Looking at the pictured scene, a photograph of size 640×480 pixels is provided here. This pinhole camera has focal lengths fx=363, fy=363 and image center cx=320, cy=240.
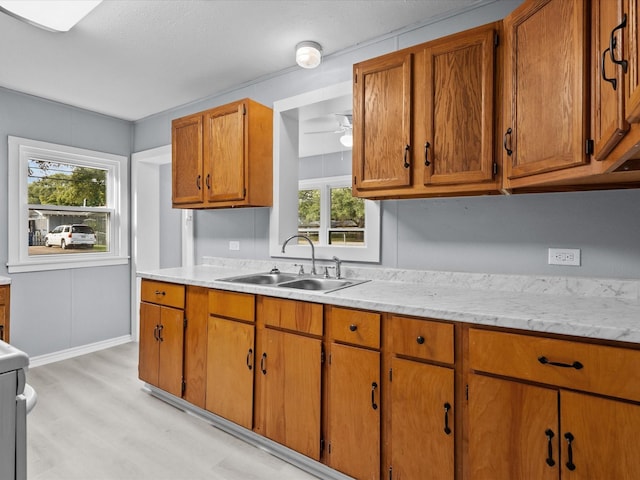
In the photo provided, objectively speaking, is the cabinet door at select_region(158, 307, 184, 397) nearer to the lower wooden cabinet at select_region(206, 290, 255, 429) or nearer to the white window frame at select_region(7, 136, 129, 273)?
the lower wooden cabinet at select_region(206, 290, 255, 429)

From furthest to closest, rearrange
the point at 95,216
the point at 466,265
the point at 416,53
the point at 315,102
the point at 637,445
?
the point at 95,216 < the point at 315,102 < the point at 466,265 < the point at 416,53 < the point at 637,445

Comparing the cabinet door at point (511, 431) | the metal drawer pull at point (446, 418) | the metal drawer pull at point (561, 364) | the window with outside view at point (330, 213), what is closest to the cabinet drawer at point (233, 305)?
the metal drawer pull at point (446, 418)

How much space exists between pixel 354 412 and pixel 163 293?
5.55 ft

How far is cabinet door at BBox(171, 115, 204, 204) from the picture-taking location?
2965mm

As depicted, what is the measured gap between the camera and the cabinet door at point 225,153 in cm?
271

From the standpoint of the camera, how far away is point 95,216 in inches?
159

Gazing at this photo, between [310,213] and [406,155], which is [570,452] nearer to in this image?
[406,155]

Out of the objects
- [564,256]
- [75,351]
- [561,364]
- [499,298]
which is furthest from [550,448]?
[75,351]

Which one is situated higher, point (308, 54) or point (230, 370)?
point (308, 54)

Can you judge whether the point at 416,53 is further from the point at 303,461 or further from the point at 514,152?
the point at 303,461

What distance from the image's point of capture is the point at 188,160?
3055mm

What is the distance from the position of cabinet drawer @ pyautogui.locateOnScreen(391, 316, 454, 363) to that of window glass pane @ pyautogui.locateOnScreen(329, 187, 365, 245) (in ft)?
13.3

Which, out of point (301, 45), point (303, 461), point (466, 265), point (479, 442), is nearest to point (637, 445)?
point (479, 442)

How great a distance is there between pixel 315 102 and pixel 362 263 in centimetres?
123
